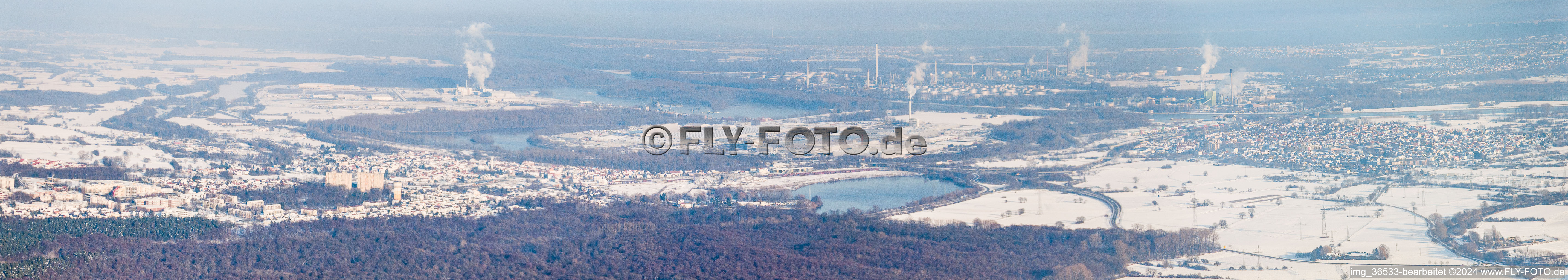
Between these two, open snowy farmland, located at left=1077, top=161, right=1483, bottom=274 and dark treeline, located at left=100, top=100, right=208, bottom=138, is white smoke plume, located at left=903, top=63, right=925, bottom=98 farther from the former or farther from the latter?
dark treeline, located at left=100, top=100, right=208, bottom=138

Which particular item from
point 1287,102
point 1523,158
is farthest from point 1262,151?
point 1287,102

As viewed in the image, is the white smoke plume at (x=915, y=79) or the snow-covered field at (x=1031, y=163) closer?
the snow-covered field at (x=1031, y=163)

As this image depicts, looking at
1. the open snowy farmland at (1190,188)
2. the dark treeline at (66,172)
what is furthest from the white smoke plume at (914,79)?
the dark treeline at (66,172)

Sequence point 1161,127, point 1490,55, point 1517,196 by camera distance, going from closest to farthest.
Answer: point 1517,196, point 1161,127, point 1490,55

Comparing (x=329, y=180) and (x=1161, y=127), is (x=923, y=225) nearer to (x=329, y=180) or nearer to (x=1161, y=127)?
(x=329, y=180)

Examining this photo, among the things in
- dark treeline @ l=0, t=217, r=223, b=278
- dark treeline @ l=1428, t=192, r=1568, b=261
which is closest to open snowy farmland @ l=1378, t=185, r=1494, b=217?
dark treeline @ l=1428, t=192, r=1568, b=261

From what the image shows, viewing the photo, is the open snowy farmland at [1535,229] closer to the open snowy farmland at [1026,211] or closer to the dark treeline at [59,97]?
the open snowy farmland at [1026,211]
